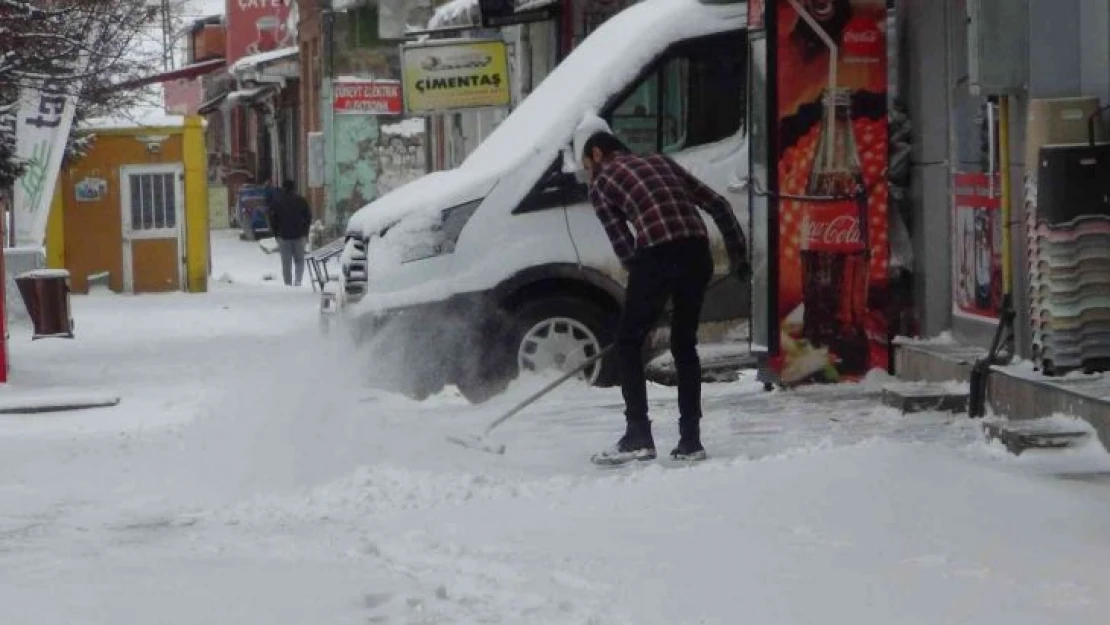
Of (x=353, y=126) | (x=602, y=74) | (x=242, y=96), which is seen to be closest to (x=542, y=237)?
(x=602, y=74)

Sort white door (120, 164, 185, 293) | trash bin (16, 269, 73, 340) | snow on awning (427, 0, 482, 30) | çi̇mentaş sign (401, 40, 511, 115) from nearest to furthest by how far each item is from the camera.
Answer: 1. trash bin (16, 269, 73, 340)
2. çi̇mentaş sign (401, 40, 511, 115)
3. snow on awning (427, 0, 482, 30)
4. white door (120, 164, 185, 293)

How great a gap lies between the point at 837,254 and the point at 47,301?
11.6 meters

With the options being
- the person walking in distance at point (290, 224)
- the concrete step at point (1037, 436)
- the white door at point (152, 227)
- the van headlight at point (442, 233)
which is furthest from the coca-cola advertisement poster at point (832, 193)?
the white door at point (152, 227)

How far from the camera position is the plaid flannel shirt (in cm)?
1023

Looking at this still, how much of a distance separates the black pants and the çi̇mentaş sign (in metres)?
14.7

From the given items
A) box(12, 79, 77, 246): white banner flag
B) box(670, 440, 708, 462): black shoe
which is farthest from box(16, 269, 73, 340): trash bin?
box(670, 440, 708, 462): black shoe

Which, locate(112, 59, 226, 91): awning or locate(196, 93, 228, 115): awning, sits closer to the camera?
locate(112, 59, 226, 91): awning

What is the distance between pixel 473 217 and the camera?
536 inches

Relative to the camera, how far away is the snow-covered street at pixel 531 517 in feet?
22.5

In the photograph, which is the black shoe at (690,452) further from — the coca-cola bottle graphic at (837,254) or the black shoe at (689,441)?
the coca-cola bottle graphic at (837,254)

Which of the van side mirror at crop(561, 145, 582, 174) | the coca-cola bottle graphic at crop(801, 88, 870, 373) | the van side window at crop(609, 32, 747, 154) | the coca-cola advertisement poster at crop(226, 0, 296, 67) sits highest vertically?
the coca-cola advertisement poster at crop(226, 0, 296, 67)

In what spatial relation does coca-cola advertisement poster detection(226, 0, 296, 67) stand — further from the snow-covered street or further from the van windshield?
Result: the snow-covered street

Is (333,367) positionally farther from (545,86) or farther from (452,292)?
(545,86)

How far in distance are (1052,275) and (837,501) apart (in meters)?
2.33
